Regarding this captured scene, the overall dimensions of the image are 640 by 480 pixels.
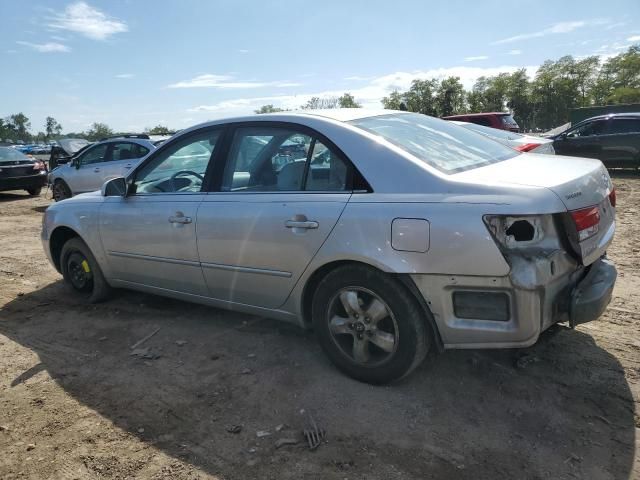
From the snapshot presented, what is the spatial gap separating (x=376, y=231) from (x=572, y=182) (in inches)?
42.1

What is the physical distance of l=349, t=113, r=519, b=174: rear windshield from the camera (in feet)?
9.61

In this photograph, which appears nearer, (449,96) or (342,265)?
(342,265)

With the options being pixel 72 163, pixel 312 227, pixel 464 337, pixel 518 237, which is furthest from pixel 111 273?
pixel 72 163

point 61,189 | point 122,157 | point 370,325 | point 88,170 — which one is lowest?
point 370,325

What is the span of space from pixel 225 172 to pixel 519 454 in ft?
8.54

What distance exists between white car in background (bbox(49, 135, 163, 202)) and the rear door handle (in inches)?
325

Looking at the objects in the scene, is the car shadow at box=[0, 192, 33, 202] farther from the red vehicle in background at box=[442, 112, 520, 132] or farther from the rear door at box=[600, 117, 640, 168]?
the rear door at box=[600, 117, 640, 168]

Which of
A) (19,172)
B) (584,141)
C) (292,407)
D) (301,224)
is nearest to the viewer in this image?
(292,407)

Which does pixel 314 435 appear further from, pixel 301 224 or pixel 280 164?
pixel 280 164

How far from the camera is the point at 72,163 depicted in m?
12.0

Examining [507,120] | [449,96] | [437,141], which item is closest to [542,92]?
[449,96]

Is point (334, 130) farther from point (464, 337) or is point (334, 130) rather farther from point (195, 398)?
point (195, 398)

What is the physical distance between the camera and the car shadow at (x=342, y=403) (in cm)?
240

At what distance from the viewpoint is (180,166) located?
13.4 feet
